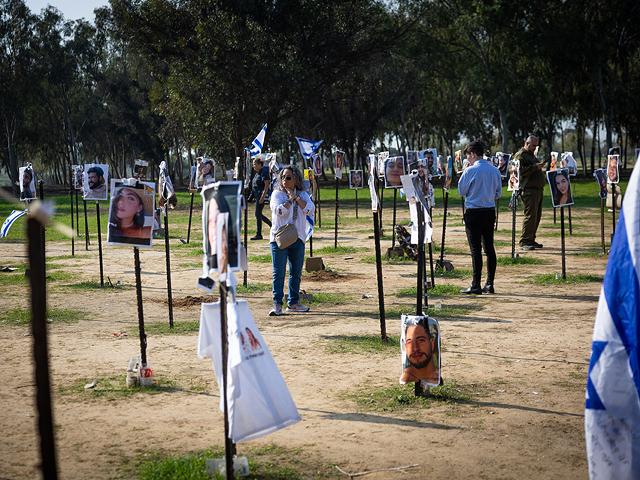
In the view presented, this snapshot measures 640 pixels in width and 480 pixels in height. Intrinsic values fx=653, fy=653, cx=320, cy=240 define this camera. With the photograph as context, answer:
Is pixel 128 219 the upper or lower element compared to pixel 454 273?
upper

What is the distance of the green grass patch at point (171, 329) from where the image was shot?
7.61m

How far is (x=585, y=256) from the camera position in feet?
42.6

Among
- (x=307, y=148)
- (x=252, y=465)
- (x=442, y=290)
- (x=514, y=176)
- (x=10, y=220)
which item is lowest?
(x=252, y=465)

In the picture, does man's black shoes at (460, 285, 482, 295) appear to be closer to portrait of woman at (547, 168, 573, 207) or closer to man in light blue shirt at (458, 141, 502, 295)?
man in light blue shirt at (458, 141, 502, 295)

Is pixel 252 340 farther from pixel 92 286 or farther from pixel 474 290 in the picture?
pixel 92 286

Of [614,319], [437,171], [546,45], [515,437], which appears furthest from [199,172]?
[546,45]

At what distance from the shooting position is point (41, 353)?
2.11 m

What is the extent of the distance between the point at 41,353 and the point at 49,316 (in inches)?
274

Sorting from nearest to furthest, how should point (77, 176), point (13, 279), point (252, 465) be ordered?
1. point (252, 465)
2. point (13, 279)
3. point (77, 176)

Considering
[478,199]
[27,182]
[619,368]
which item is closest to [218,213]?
[619,368]

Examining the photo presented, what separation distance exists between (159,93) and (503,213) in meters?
18.9

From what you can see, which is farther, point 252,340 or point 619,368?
point 252,340

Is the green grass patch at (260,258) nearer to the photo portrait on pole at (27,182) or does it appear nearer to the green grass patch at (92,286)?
the green grass patch at (92,286)

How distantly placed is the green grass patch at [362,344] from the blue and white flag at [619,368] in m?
4.09
